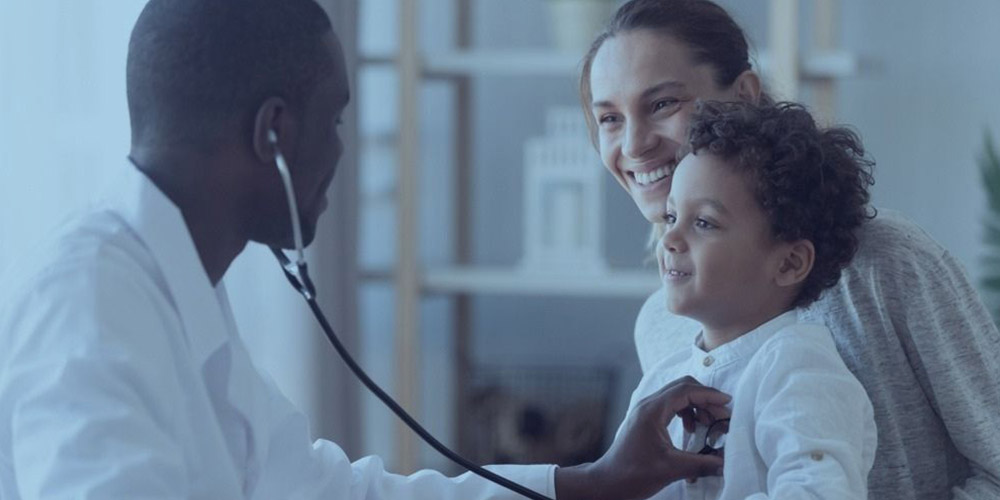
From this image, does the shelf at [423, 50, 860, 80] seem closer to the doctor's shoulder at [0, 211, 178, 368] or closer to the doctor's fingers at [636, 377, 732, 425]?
the doctor's fingers at [636, 377, 732, 425]

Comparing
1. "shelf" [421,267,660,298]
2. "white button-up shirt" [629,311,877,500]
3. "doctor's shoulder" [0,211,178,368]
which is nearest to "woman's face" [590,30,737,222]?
"white button-up shirt" [629,311,877,500]

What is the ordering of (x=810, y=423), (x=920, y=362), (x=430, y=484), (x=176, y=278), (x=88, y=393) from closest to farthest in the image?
(x=88, y=393) → (x=176, y=278) → (x=810, y=423) → (x=920, y=362) → (x=430, y=484)

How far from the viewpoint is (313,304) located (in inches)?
46.6


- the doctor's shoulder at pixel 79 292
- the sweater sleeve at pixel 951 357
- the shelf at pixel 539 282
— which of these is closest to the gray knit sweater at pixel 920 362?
the sweater sleeve at pixel 951 357

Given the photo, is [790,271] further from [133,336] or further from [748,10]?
[748,10]

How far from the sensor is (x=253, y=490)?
114cm

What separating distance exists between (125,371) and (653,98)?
80cm

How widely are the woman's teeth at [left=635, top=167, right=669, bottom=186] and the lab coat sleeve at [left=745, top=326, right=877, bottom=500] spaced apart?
371 mm

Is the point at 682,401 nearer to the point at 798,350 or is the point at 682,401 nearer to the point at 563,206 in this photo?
the point at 798,350

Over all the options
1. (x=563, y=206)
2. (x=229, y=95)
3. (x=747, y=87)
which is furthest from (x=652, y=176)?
(x=563, y=206)

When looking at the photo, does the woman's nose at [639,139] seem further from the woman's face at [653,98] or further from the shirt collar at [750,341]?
the shirt collar at [750,341]

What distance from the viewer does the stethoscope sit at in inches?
42.1

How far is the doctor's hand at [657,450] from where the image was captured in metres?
1.23

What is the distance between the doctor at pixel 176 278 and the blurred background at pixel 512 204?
142 cm
